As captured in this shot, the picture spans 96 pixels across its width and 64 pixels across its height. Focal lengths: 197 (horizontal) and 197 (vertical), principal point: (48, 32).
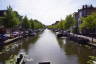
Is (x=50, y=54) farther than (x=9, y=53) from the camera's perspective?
No

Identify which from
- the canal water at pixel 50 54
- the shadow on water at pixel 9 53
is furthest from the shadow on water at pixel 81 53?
the shadow on water at pixel 9 53

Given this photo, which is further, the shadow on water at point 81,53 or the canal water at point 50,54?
the shadow on water at point 81,53

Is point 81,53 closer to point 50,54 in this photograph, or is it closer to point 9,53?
point 50,54

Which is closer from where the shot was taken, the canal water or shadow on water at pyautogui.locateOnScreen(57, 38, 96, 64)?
the canal water

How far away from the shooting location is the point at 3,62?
25.0 meters

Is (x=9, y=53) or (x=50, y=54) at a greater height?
(x=9, y=53)

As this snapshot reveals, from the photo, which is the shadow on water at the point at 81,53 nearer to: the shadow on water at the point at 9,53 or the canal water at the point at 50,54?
the canal water at the point at 50,54

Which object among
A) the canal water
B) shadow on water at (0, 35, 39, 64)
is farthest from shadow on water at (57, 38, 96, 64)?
shadow on water at (0, 35, 39, 64)

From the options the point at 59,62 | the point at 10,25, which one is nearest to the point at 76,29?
the point at 10,25

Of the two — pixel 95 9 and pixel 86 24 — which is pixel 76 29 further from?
pixel 86 24

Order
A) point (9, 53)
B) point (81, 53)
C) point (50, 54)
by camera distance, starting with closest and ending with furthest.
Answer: point (50, 54) → point (81, 53) → point (9, 53)

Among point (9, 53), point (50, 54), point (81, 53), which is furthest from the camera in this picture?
point (9, 53)

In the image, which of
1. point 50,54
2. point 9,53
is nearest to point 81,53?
point 50,54

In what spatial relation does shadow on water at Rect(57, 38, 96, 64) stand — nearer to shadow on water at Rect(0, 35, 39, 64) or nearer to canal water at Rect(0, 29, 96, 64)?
canal water at Rect(0, 29, 96, 64)
